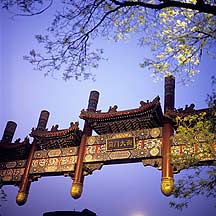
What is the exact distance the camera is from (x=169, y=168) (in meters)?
9.73

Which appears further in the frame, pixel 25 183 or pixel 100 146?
pixel 25 183

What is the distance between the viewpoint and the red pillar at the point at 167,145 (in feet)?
31.1

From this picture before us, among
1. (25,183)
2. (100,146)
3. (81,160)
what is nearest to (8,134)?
(25,183)

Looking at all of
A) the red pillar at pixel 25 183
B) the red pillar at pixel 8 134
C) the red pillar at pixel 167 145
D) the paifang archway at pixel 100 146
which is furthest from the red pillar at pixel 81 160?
the red pillar at pixel 8 134

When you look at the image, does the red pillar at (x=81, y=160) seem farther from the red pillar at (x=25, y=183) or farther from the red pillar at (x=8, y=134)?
the red pillar at (x=8, y=134)

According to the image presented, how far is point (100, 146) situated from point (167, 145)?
298cm

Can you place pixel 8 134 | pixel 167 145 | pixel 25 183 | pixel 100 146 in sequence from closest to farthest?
pixel 167 145
pixel 100 146
pixel 25 183
pixel 8 134

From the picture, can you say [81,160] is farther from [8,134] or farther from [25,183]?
[8,134]

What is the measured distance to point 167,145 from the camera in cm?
1032

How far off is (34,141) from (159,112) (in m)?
6.64

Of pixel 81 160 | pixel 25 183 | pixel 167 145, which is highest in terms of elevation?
pixel 167 145

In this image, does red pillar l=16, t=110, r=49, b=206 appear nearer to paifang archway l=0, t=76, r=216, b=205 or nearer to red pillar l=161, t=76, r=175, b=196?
paifang archway l=0, t=76, r=216, b=205

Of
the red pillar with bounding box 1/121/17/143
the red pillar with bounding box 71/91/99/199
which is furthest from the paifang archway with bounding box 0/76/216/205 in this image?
the red pillar with bounding box 1/121/17/143

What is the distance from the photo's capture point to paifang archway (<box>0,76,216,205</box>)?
10555 millimetres
